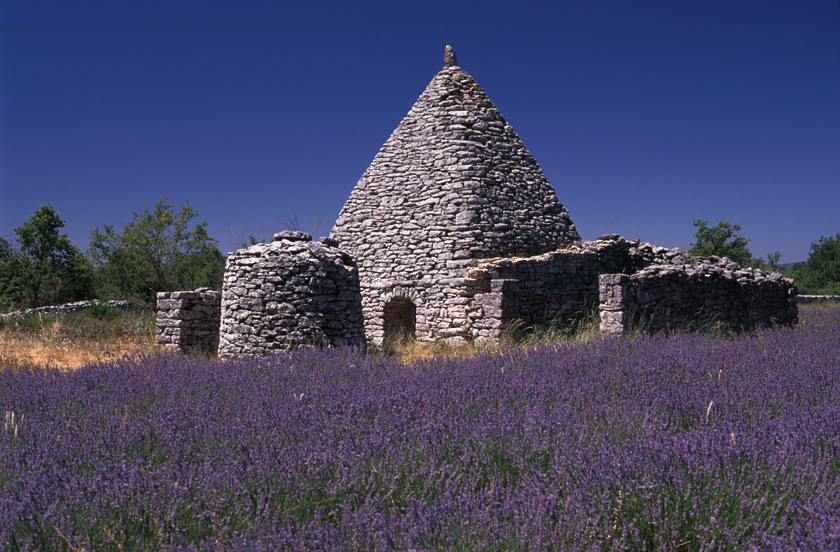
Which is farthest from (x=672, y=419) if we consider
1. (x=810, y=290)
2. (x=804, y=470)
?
(x=810, y=290)

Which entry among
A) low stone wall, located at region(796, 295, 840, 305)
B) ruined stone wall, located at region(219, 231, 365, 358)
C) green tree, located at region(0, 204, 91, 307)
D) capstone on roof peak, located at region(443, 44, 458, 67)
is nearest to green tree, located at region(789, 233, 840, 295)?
low stone wall, located at region(796, 295, 840, 305)

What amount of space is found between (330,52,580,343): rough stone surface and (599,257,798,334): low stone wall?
9.30 ft

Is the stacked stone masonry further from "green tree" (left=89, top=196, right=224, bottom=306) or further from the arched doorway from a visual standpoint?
"green tree" (left=89, top=196, right=224, bottom=306)

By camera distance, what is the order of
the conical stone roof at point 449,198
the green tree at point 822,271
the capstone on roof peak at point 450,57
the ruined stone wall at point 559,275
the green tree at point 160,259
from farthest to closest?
the green tree at point 822,271 → the green tree at point 160,259 → the capstone on roof peak at point 450,57 → the conical stone roof at point 449,198 → the ruined stone wall at point 559,275

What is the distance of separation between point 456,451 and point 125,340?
12.3 meters

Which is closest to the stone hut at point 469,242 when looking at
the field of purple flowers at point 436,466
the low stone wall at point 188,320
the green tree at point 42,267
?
the low stone wall at point 188,320

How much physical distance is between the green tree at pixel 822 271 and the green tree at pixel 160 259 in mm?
41099

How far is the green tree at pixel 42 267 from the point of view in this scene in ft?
74.6

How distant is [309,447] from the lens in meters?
2.64

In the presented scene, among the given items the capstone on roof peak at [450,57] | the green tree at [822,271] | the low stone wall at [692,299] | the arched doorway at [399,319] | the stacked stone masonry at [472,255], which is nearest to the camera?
the low stone wall at [692,299]

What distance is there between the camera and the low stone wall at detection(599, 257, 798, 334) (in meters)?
8.92

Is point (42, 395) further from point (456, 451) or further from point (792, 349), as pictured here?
point (792, 349)

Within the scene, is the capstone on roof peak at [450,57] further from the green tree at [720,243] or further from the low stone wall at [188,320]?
the green tree at [720,243]

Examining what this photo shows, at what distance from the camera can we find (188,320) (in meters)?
9.88
